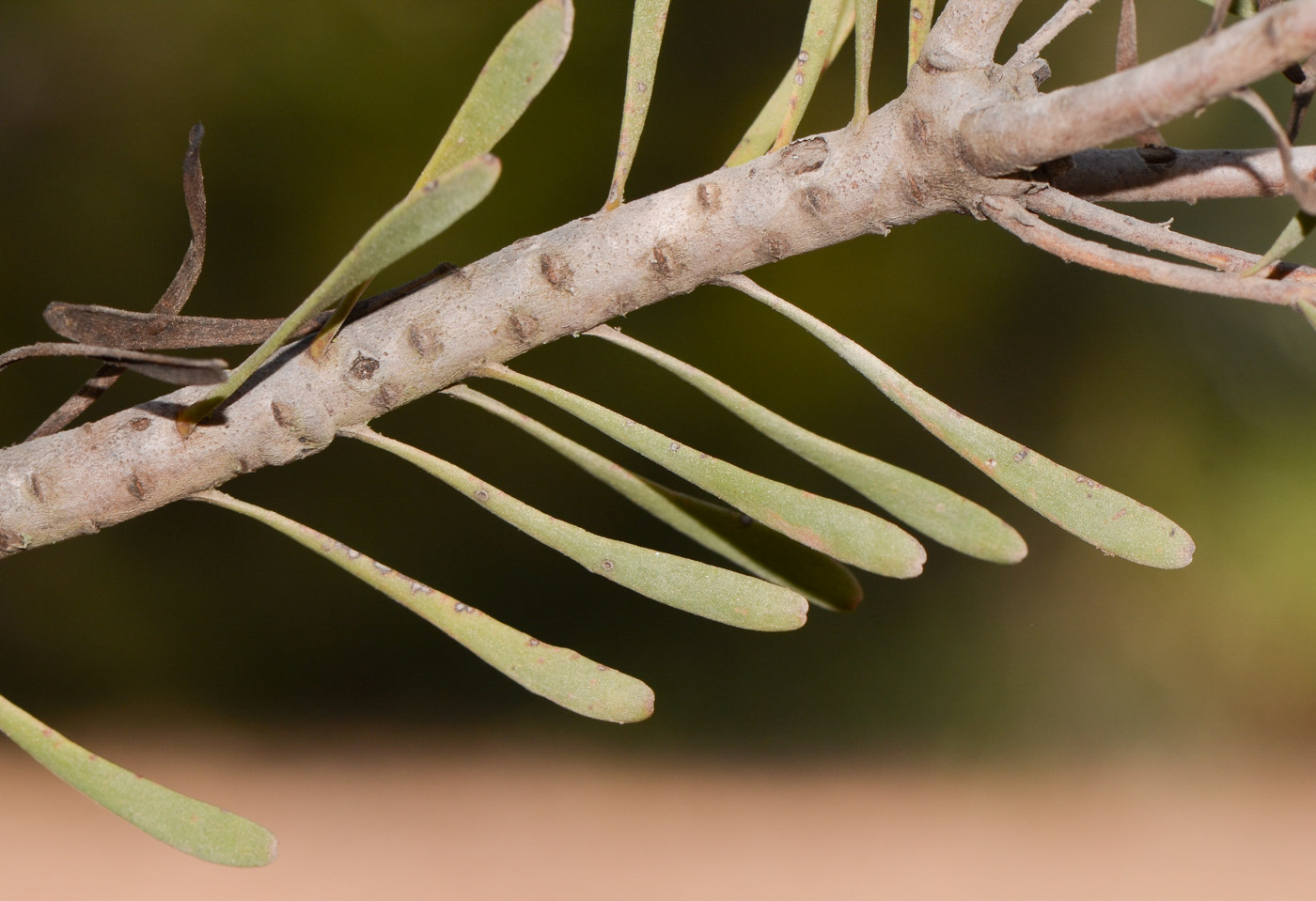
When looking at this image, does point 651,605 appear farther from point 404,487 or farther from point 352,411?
point 352,411

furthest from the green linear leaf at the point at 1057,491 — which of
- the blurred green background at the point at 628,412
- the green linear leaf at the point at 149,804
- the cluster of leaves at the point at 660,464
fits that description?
the blurred green background at the point at 628,412

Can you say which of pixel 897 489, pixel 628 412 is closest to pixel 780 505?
pixel 897 489

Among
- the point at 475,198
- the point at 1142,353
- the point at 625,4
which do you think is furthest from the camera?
the point at 1142,353

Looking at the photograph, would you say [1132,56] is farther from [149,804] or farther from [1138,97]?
[149,804]

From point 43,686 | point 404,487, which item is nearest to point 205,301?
point 404,487

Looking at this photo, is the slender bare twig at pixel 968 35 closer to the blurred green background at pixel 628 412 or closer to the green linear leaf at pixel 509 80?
the green linear leaf at pixel 509 80
